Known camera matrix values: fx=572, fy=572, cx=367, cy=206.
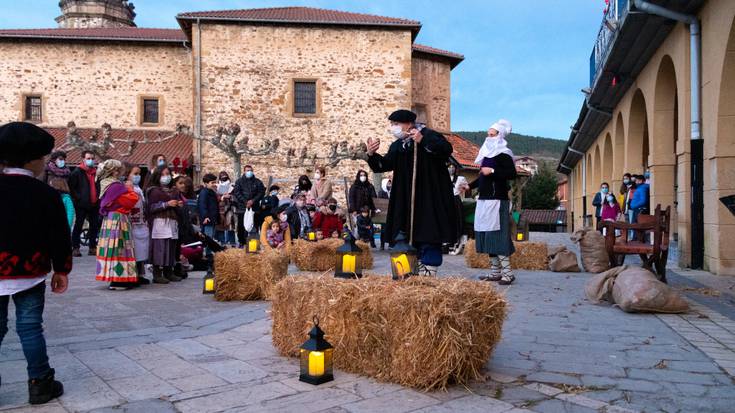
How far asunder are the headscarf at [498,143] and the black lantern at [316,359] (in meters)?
4.35

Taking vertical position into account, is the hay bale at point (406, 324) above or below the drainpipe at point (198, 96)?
below

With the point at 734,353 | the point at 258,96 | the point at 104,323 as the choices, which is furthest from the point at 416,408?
the point at 258,96

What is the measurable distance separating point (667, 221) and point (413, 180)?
468 centimetres

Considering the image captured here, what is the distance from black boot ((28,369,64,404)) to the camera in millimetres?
2916

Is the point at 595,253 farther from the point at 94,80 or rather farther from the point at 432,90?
the point at 94,80

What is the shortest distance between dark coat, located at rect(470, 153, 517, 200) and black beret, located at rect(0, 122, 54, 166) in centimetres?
505

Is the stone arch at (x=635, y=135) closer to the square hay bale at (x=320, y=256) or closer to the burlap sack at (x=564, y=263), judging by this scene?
the burlap sack at (x=564, y=263)

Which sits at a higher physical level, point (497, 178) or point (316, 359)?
point (497, 178)

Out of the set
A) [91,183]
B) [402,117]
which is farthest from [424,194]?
[91,183]

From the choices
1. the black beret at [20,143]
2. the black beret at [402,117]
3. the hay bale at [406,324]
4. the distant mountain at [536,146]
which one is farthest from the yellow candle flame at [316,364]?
the distant mountain at [536,146]

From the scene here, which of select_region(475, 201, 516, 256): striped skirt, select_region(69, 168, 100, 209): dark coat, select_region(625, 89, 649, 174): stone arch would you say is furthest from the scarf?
select_region(625, 89, 649, 174): stone arch

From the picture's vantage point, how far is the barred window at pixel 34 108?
2700cm

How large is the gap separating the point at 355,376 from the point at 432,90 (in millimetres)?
26868

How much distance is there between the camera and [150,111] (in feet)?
90.4
